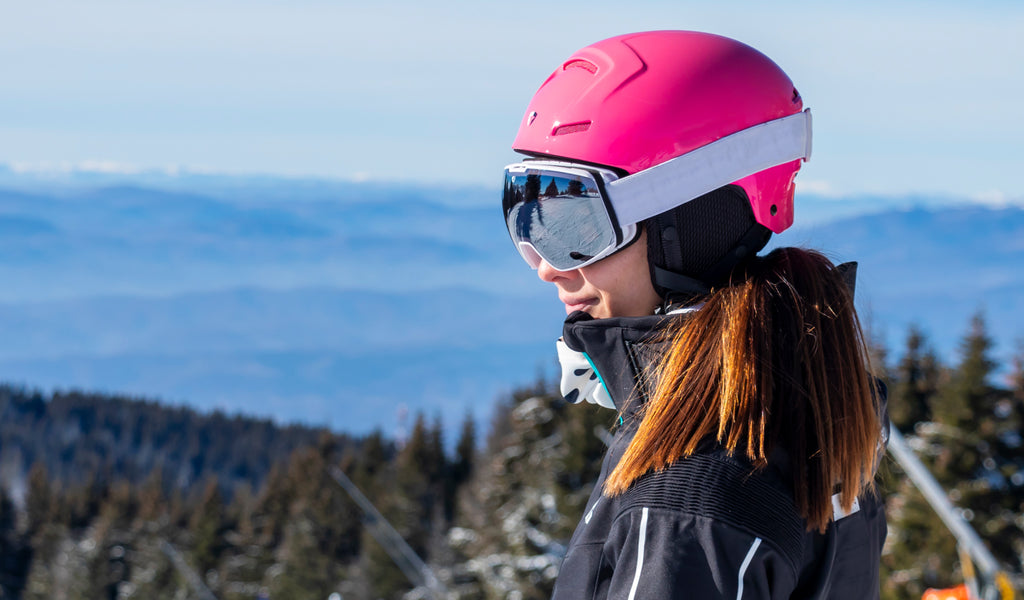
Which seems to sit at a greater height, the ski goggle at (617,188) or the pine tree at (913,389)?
the ski goggle at (617,188)

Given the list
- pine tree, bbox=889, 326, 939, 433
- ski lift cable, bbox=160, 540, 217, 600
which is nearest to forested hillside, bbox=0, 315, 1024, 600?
pine tree, bbox=889, 326, 939, 433

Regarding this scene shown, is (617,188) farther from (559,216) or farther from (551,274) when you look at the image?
(551,274)

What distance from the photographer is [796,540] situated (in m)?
2.11

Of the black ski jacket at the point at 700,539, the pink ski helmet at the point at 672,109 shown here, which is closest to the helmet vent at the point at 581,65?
the pink ski helmet at the point at 672,109

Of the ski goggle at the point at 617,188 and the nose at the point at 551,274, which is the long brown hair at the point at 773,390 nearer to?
the ski goggle at the point at 617,188

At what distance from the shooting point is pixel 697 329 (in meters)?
2.31

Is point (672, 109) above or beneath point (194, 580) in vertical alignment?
above

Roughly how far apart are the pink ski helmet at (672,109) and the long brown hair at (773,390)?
242 mm

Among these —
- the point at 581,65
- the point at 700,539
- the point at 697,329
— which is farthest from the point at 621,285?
the point at 700,539

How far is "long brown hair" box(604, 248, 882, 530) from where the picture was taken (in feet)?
7.07

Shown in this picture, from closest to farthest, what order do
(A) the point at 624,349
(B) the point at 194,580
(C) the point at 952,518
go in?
(A) the point at 624,349
(C) the point at 952,518
(B) the point at 194,580

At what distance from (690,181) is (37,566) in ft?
325

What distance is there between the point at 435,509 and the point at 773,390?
2716 inches

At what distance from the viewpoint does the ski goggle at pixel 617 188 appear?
2531mm
